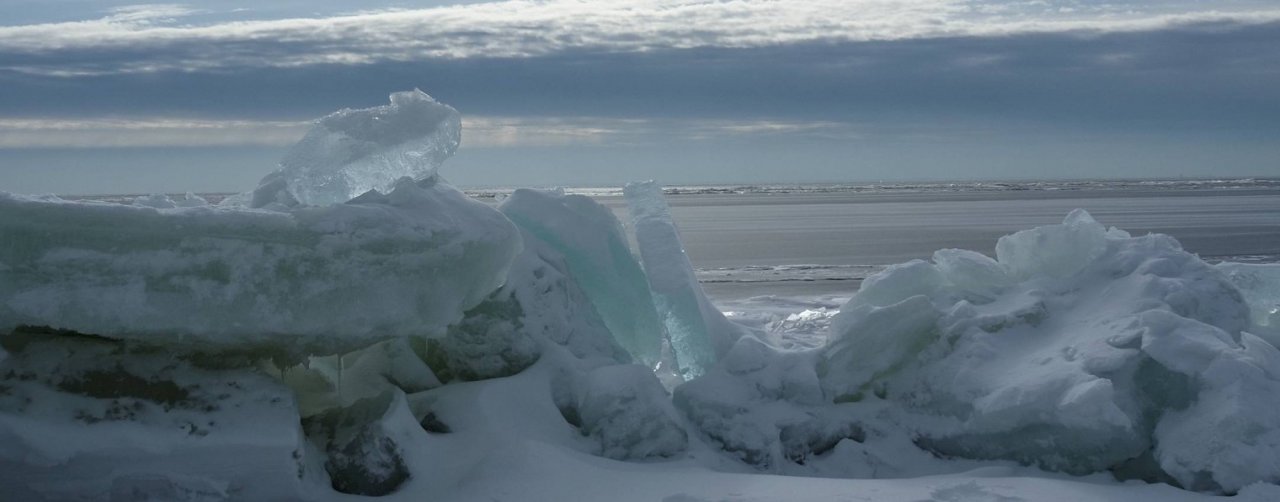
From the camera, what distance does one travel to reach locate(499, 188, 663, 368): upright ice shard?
253 inches

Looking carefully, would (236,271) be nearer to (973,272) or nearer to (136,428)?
(136,428)

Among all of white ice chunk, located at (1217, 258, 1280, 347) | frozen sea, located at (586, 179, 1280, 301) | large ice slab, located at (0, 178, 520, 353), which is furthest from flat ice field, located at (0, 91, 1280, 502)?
frozen sea, located at (586, 179, 1280, 301)

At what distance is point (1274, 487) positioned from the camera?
4395mm

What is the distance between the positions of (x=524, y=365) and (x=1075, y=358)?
2651 mm

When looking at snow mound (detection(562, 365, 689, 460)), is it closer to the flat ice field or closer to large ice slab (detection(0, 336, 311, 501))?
the flat ice field

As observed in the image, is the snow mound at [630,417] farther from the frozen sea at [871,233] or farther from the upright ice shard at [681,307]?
the frozen sea at [871,233]

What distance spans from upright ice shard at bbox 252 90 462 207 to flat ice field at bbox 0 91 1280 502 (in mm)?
15

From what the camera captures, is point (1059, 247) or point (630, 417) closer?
point (630, 417)

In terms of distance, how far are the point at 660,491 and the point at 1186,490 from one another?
2.18 meters

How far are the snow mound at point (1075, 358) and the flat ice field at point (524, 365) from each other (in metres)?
0.01

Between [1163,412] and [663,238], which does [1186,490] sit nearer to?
[1163,412]

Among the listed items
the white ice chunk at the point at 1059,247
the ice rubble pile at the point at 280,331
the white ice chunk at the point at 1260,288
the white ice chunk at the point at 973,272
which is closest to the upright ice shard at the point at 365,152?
the ice rubble pile at the point at 280,331

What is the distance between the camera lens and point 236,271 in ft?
14.7

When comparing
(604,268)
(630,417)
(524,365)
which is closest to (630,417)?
(630,417)
